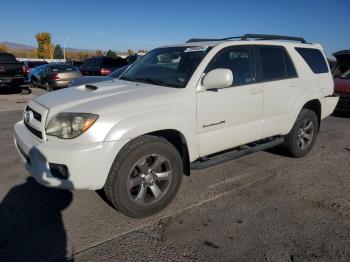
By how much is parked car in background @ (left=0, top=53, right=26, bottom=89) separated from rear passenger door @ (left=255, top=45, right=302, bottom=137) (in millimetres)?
11818

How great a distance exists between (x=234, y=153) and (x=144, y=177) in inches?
52.8

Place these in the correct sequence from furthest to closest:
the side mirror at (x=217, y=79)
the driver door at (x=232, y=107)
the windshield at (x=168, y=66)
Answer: the windshield at (x=168, y=66)
the driver door at (x=232, y=107)
the side mirror at (x=217, y=79)

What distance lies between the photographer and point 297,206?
363cm

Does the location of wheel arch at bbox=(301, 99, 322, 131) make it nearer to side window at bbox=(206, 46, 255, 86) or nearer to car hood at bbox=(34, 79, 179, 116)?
side window at bbox=(206, 46, 255, 86)

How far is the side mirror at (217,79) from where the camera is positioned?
342 centimetres

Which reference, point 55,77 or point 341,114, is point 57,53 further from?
point 341,114

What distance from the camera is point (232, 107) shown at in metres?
3.89

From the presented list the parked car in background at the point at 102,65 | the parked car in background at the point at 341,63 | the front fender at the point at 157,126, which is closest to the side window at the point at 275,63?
the front fender at the point at 157,126

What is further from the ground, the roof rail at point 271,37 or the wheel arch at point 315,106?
the roof rail at point 271,37

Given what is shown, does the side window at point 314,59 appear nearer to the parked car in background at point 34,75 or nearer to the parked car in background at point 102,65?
the parked car in background at point 102,65

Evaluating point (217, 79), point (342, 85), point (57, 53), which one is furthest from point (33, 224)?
point (57, 53)

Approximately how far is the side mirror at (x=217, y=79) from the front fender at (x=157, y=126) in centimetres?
44

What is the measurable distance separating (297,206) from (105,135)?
2.27 m

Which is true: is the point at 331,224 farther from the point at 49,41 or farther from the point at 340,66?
the point at 49,41
